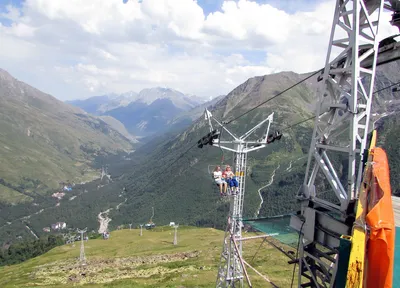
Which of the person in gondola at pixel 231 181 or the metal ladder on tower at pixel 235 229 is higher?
the person in gondola at pixel 231 181

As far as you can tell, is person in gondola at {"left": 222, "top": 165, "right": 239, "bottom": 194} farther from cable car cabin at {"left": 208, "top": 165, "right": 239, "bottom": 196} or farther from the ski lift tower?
the ski lift tower

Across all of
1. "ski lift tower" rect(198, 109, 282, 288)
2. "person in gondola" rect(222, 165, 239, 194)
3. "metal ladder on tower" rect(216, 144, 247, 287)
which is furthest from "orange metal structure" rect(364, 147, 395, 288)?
"person in gondola" rect(222, 165, 239, 194)

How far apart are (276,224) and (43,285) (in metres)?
55.0

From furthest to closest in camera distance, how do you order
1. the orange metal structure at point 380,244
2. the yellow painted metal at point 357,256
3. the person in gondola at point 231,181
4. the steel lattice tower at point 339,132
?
the person in gondola at point 231,181, the steel lattice tower at point 339,132, the orange metal structure at point 380,244, the yellow painted metal at point 357,256

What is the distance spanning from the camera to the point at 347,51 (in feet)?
35.6

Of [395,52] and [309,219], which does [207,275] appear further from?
[395,52]

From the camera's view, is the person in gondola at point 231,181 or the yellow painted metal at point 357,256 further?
the person in gondola at point 231,181

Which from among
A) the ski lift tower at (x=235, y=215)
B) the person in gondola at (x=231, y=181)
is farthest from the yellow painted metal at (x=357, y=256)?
the person in gondola at (x=231, y=181)

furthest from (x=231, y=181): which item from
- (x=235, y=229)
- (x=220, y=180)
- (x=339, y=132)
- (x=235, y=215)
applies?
(x=339, y=132)

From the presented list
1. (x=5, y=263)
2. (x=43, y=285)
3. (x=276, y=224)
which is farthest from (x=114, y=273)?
(x=5, y=263)

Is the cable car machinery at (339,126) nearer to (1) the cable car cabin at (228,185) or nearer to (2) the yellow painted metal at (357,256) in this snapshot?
(2) the yellow painted metal at (357,256)

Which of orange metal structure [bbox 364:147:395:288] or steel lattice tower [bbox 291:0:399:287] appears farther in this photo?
steel lattice tower [bbox 291:0:399:287]

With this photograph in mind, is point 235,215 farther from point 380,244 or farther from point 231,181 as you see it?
point 380,244

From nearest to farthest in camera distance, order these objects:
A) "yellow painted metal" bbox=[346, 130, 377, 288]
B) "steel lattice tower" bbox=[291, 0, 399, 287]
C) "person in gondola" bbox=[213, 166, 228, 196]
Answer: "yellow painted metal" bbox=[346, 130, 377, 288]
"steel lattice tower" bbox=[291, 0, 399, 287]
"person in gondola" bbox=[213, 166, 228, 196]
